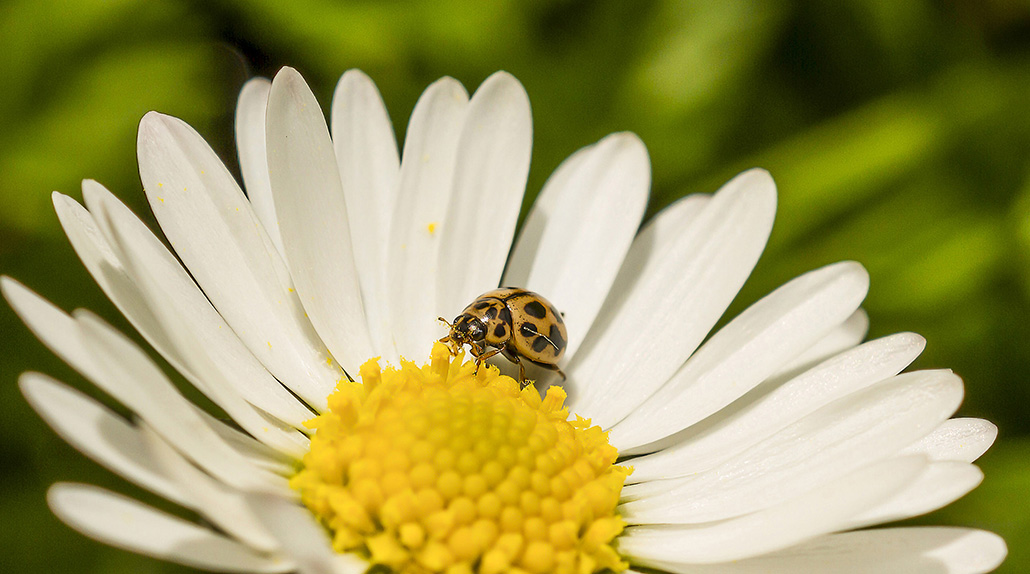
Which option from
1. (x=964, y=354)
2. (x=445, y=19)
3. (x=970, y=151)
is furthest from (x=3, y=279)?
(x=970, y=151)

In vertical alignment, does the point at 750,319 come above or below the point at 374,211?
below

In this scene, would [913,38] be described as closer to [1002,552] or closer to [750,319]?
[750,319]

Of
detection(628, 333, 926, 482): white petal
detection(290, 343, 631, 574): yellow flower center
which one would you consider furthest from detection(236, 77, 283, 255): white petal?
detection(628, 333, 926, 482): white petal

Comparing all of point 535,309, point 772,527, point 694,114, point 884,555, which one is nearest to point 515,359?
point 535,309

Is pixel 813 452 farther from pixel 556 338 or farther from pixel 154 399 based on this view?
pixel 154 399

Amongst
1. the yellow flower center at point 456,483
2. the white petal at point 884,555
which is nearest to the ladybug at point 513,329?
the yellow flower center at point 456,483

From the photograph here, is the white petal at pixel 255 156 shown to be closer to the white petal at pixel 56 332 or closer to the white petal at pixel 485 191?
the white petal at pixel 485 191
